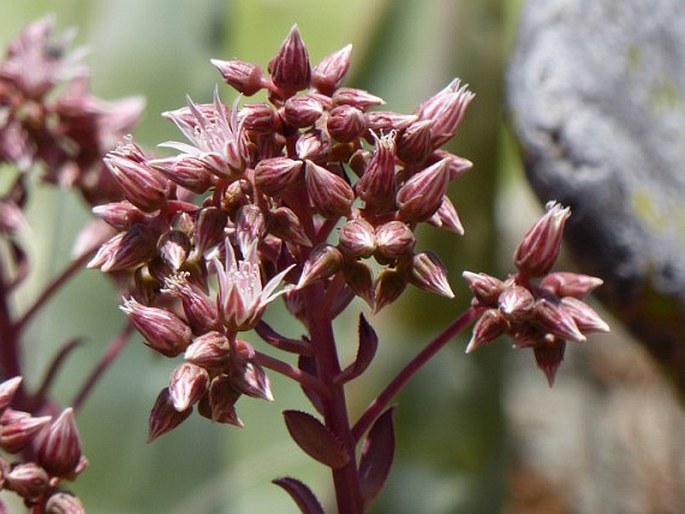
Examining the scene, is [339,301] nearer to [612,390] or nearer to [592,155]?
[592,155]

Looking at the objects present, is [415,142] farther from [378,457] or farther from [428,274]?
[378,457]

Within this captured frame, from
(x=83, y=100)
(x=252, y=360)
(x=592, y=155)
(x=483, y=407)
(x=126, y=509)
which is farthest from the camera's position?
(x=483, y=407)

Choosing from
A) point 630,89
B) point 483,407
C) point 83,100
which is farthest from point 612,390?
point 83,100

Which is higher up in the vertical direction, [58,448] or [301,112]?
[301,112]

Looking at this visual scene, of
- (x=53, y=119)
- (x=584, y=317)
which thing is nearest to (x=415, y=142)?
(x=584, y=317)

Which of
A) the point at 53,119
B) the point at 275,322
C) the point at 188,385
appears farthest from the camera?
the point at 275,322

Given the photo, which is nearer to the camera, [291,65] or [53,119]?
[291,65]

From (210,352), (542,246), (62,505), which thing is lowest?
(62,505)
